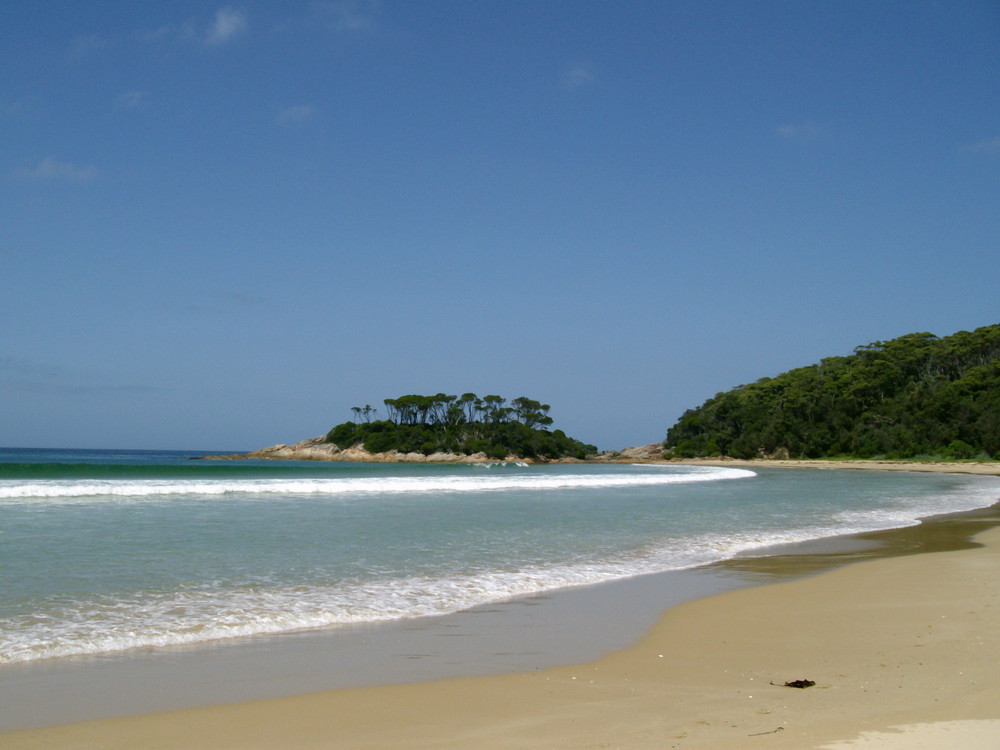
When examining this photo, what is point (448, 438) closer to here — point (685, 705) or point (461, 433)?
point (461, 433)

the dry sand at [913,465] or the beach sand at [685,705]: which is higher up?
the beach sand at [685,705]

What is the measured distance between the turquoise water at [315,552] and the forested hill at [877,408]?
53.7 meters

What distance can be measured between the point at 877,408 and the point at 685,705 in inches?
3543

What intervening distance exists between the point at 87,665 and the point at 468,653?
2.79m

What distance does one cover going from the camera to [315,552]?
35.5 ft

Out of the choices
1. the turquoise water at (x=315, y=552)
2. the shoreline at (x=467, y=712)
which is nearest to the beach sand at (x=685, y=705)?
the shoreline at (x=467, y=712)

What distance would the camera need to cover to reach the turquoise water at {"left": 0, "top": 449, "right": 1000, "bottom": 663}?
22.0 ft

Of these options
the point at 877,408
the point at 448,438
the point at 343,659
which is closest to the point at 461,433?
the point at 448,438

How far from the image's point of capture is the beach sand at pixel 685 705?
3.79 m

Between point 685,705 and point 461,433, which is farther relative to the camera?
point 461,433

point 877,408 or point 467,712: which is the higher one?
point 877,408

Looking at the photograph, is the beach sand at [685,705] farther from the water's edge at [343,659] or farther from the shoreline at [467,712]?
the water's edge at [343,659]

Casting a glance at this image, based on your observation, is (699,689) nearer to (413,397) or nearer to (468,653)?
(468,653)

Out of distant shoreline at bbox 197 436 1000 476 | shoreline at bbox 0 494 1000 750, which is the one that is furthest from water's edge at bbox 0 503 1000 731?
distant shoreline at bbox 197 436 1000 476
